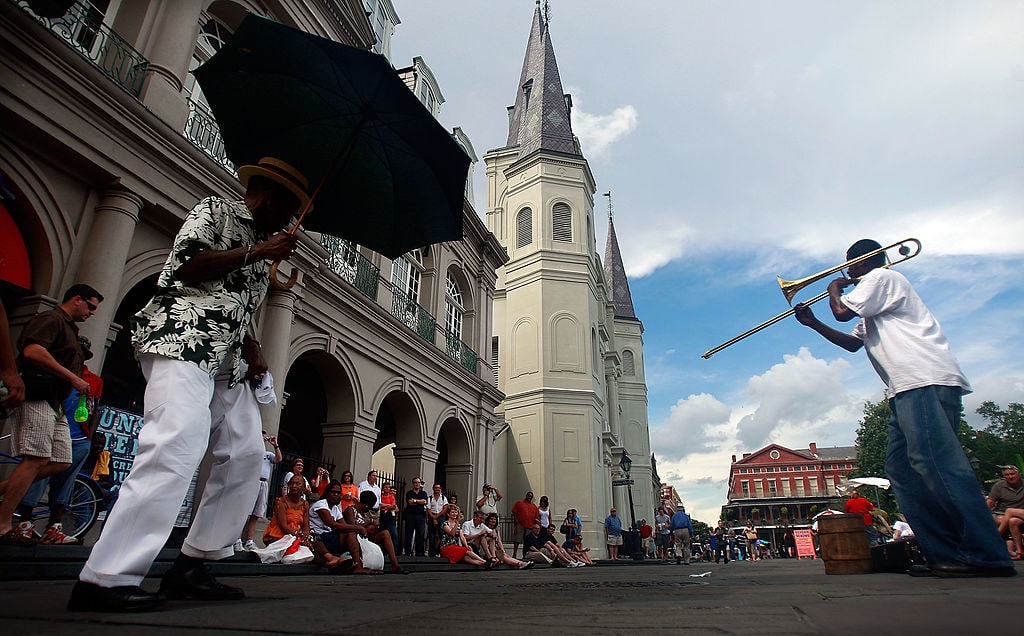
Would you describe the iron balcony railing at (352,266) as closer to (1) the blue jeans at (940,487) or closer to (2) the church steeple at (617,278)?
(1) the blue jeans at (940,487)

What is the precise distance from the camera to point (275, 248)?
258 cm

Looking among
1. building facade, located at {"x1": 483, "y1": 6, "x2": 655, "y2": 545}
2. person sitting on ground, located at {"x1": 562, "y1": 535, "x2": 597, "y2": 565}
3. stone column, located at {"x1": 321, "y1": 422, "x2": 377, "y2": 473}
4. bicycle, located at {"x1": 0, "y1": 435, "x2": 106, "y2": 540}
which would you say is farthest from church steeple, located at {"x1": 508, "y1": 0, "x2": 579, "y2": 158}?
bicycle, located at {"x1": 0, "y1": 435, "x2": 106, "y2": 540}

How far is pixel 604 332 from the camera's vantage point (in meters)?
36.2

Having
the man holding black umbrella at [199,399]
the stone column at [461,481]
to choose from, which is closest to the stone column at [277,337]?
the man holding black umbrella at [199,399]

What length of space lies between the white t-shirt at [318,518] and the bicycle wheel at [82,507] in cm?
236

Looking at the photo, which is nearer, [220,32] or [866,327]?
[866,327]

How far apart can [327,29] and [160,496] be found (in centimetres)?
1211

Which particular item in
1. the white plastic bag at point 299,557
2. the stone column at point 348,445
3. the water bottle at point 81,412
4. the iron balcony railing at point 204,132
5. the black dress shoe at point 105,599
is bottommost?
the black dress shoe at point 105,599

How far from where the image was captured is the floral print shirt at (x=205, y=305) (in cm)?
243

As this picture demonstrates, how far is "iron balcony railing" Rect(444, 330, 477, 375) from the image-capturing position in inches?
662

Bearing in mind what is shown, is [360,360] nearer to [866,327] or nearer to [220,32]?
[220,32]

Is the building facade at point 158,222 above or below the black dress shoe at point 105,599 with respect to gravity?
above

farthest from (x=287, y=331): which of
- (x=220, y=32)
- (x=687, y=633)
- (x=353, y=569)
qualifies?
(x=687, y=633)

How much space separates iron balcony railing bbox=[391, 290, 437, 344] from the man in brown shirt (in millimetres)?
9186
